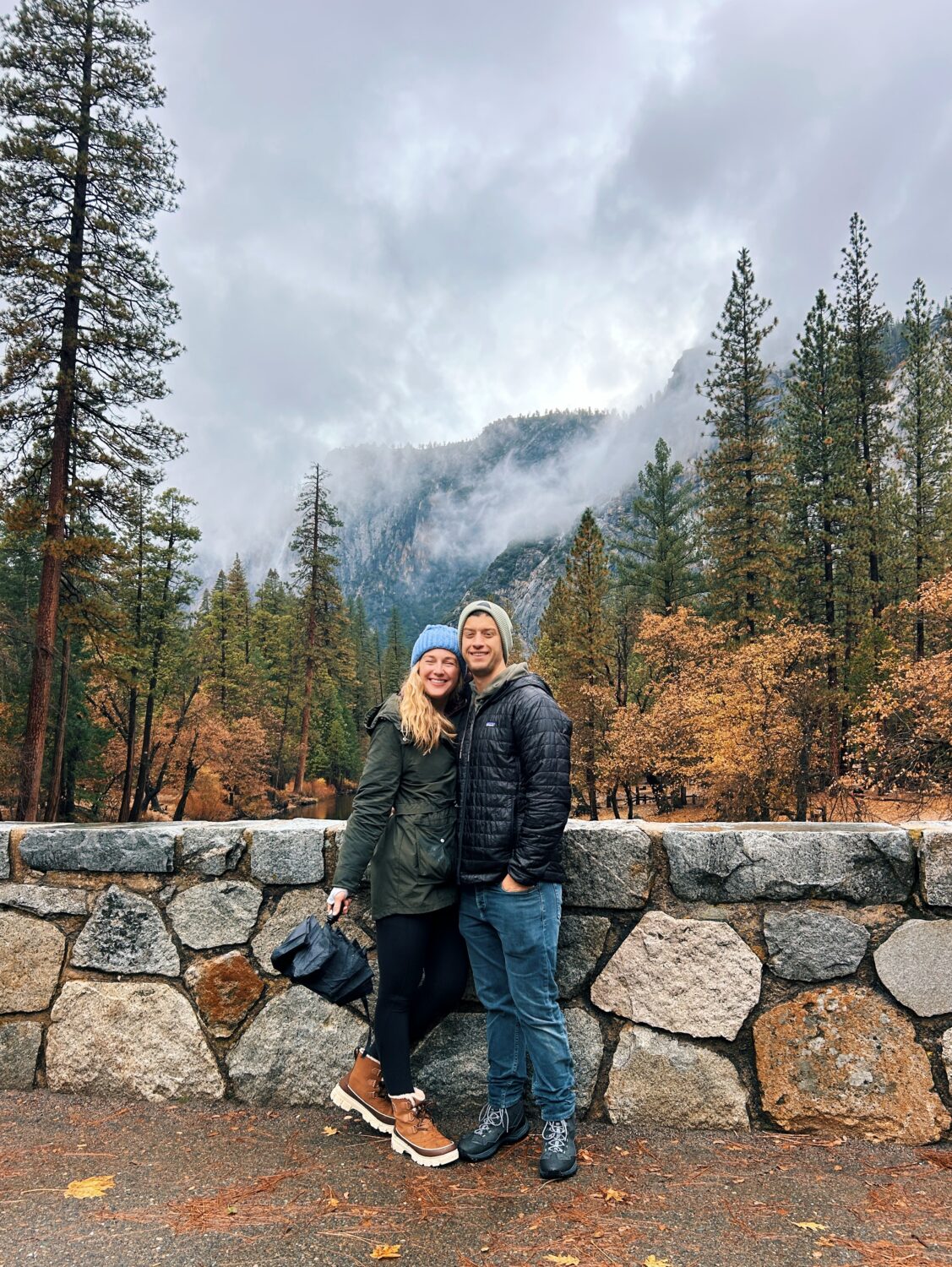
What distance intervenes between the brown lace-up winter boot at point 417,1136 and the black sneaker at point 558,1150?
0.30m

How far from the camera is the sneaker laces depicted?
239 centimetres

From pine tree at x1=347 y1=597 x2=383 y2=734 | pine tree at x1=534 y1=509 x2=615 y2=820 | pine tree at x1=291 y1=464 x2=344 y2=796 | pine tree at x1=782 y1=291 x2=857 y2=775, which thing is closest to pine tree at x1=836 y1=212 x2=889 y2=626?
pine tree at x1=782 y1=291 x2=857 y2=775

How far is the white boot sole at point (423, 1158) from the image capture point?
2307mm

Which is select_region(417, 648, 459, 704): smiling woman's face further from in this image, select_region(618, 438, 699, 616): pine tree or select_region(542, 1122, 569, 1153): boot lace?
select_region(618, 438, 699, 616): pine tree

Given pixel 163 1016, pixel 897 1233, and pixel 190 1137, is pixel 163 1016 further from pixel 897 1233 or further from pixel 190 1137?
pixel 897 1233

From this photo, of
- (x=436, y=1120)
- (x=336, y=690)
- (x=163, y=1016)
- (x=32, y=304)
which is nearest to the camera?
(x=436, y=1120)

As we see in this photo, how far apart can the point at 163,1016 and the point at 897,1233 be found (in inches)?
98.7

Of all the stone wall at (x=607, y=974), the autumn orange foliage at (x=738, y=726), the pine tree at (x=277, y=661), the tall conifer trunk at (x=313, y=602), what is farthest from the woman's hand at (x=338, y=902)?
the pine tree at (x=277, y=661)

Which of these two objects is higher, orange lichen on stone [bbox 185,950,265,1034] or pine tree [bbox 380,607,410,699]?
pine tree [bbox 380,607,410,699]

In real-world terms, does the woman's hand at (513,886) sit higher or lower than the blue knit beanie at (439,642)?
lower

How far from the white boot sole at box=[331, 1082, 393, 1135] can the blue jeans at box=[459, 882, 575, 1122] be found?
39 centimetres

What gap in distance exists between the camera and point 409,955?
242cm

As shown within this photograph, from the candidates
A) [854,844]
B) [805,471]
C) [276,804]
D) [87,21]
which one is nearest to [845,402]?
[805,471]

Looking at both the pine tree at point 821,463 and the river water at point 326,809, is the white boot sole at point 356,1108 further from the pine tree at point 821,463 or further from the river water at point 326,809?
the river water at point 326,809
